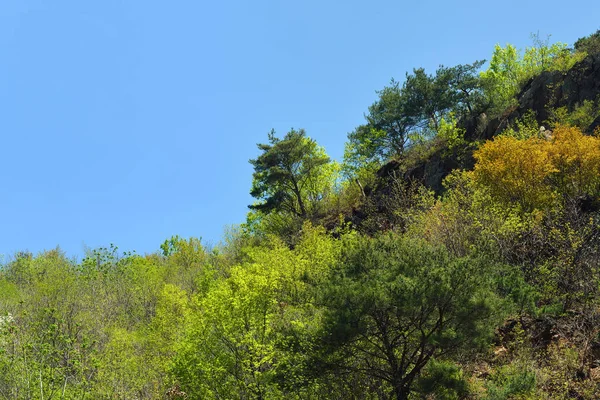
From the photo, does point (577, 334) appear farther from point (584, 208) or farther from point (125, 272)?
point (125, 272)

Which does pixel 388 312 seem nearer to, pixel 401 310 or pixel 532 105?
pixel 401 310

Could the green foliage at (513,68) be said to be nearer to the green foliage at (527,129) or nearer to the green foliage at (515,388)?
the green foliage at (527,129)

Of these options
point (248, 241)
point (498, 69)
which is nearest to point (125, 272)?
point (248, 241)

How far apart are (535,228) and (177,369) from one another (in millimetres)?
16366

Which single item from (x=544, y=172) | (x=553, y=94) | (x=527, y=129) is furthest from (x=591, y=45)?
(x=544, y=172)

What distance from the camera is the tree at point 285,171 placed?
1703 inches

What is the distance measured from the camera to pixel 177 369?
64.1 feet

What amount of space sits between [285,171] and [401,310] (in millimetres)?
29652

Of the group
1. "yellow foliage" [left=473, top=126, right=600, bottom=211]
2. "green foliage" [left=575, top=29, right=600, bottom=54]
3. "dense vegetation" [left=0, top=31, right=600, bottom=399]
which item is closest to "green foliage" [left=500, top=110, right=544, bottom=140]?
"dense vegetation" [left=0, top=31, right=600, bottom=399]

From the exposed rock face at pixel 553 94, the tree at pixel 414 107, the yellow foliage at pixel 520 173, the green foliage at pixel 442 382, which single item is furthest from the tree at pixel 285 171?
the green foliage at pixel 442 382

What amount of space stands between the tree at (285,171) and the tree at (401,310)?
89.3 ft

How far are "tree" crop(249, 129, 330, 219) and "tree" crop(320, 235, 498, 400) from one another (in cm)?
2721

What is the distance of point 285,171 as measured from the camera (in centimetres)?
4297

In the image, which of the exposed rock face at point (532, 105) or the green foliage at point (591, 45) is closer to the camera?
the exposed rock face at point (532, 105)
